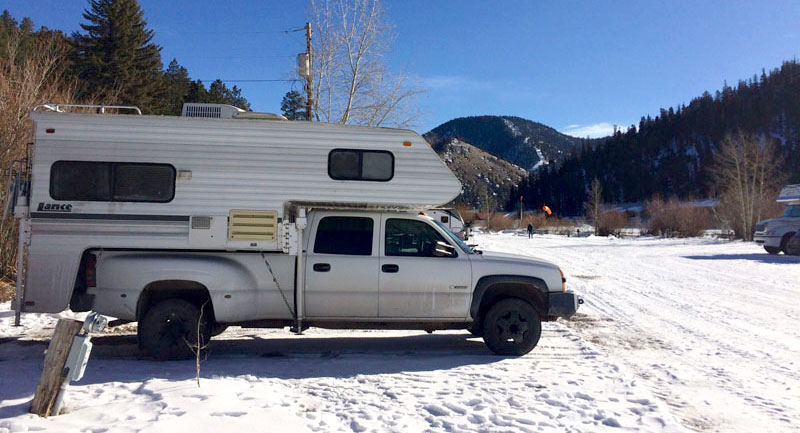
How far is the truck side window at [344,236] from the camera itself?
6719mm

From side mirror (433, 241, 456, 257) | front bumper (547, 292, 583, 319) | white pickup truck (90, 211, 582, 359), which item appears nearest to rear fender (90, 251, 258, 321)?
white pickup truck (90, 211, 582, 359)

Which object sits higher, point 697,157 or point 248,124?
point 697,157

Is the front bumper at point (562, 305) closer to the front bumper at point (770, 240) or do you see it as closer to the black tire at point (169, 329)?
the black tire at point (169, 329)

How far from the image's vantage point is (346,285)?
661cm

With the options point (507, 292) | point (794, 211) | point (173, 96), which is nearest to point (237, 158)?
point (507, 292)

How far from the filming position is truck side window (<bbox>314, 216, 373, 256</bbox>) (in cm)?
672

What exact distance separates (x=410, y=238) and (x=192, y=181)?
8.90 ft

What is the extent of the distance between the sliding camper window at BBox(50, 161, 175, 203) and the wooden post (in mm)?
2198

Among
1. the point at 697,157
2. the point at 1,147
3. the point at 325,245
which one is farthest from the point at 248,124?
the point at 697,157

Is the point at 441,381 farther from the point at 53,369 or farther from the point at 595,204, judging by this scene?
the point at 595,204

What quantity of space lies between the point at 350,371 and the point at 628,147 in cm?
17632

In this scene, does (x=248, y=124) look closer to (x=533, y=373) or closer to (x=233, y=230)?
(x=233, y=230)

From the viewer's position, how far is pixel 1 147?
10969 millimetres

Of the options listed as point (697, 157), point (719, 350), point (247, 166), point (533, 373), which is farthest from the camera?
point (697, 157)
